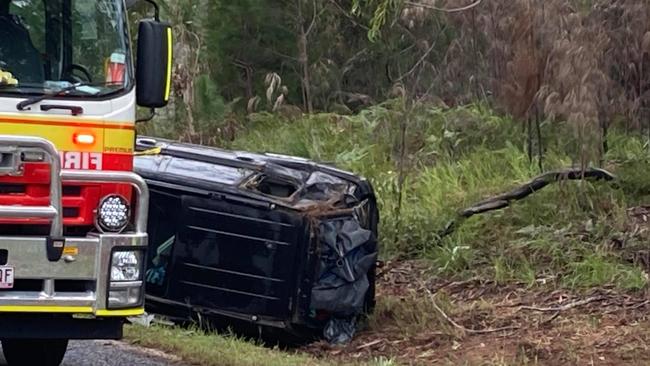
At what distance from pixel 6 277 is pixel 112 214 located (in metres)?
0.69

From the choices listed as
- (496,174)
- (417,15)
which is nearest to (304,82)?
(496,174)

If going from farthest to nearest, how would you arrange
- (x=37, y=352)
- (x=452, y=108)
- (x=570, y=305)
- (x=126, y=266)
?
(x=452, y=108)
(x=570, y=305)
(x=37, y=352)
(x=126, y=266)

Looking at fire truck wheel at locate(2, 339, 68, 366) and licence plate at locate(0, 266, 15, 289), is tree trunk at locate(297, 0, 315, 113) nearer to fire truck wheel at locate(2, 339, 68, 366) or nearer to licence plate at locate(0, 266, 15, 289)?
fire truck wheel at locate(2, 339, 68, 366)

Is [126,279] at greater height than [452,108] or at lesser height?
greater

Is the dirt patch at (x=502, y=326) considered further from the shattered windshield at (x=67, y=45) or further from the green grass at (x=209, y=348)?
the shattered windshield at (x=67, y=45)

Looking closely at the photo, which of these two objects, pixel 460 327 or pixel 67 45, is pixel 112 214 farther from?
pixel 460 327

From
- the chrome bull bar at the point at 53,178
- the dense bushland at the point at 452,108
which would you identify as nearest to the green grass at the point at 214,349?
the chrome bull bar at the point at 53,178

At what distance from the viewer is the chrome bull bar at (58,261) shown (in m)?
7.00

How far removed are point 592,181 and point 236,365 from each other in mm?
4564

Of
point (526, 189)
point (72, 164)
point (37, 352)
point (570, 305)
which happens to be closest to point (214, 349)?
point (37, 352)

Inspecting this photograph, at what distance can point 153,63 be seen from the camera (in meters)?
7.57

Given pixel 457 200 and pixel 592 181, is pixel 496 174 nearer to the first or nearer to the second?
pixel 457 200

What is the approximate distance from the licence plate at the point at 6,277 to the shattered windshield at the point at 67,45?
103 centimetres

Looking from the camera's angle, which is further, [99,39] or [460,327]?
[460,327]
